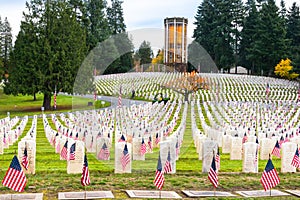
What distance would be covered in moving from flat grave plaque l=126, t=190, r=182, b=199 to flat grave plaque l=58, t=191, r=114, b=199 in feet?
1.53

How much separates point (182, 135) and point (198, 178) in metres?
3.67

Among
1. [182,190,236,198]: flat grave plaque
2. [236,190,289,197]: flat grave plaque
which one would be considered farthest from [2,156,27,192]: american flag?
[236,190,289,197]: flat grave plaque

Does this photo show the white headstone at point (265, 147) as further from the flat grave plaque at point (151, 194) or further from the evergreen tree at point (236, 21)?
the evergreen tree at point (236, 21)

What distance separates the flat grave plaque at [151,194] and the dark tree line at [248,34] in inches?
2639

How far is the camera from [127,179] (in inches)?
434

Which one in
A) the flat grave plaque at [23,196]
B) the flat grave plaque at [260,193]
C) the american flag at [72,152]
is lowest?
the flat grave plaque at [260,193]

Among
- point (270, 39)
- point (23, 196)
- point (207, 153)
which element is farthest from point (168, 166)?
point (270, 39)

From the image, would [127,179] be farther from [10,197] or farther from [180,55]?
[180,55]

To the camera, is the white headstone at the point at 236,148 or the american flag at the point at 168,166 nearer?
the american flag at the point at 168,166

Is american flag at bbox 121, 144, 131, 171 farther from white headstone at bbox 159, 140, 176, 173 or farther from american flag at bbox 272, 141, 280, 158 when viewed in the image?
american flag at bbox 272, 141, 280, 158

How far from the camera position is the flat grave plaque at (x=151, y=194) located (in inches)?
369

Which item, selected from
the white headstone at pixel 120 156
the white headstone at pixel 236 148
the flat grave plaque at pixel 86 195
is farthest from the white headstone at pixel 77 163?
the white headstone at pixel 236 148

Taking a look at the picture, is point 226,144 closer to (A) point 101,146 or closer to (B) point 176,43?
(B) point 176,43

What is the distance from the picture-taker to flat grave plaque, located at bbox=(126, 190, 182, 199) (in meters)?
9.37
